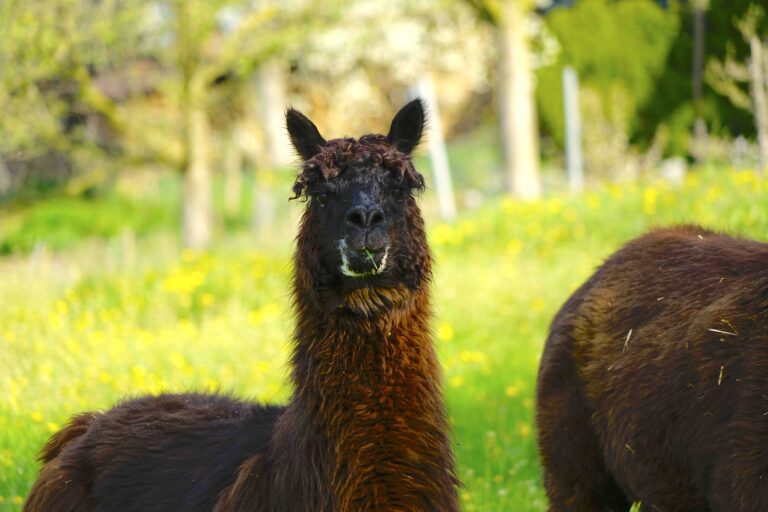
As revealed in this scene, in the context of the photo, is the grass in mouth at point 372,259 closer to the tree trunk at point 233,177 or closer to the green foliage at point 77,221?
the green foliage at point 77,221

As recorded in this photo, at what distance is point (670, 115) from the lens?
20844 mm

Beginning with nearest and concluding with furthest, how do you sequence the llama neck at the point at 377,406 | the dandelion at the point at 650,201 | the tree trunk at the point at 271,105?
the llama neck at the point at 377,406
the dandelion at the point at 650,201
the tree trunk at the point at 271,105

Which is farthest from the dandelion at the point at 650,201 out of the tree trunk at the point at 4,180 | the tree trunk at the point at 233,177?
the tree trunk at the point at 4,180

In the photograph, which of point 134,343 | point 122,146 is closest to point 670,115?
point 122,146

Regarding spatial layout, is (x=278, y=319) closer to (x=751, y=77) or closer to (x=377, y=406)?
(x=377, y=406)

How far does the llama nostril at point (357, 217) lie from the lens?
13.1 ft

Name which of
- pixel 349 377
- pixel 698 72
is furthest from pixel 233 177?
pixel 349 377

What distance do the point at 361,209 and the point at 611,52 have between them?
2008 cm

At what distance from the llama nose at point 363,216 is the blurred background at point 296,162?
36.2 inches

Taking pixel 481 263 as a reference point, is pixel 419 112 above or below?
above

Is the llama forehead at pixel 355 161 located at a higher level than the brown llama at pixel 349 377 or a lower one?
higher

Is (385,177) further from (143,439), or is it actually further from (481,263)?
(481,263)

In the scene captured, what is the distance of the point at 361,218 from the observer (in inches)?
158

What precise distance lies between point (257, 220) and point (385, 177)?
20.1 meters
